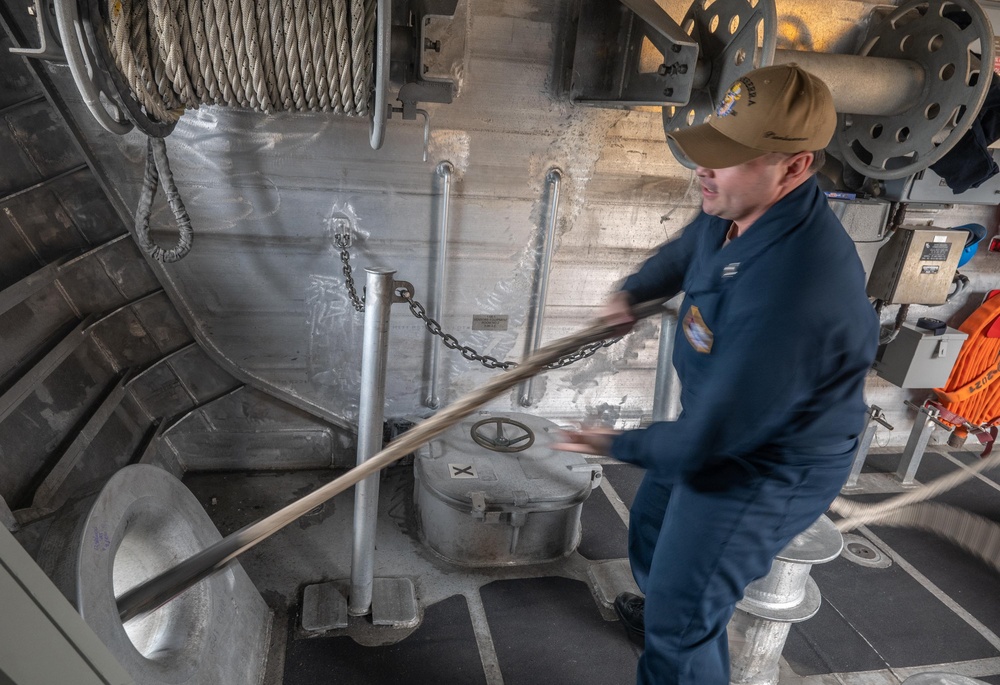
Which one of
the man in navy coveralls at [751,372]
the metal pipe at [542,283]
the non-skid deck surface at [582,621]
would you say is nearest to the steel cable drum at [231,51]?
the man in navy coveralls at [751,372]

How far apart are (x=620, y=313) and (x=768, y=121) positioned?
94 centimetres

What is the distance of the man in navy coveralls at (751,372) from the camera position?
1556 mm

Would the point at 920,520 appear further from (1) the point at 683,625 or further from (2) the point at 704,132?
(2) the point at 704,132

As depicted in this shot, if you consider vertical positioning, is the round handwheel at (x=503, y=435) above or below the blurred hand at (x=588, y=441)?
below

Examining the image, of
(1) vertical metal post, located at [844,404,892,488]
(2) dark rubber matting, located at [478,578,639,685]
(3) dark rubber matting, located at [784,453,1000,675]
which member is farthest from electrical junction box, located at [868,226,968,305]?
(2) dark rubber matting, located at [478,578,639,685]

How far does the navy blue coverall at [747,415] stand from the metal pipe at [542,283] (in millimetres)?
1346

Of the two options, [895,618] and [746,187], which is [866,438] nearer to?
[895,618]

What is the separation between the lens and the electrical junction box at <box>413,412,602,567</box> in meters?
2.88

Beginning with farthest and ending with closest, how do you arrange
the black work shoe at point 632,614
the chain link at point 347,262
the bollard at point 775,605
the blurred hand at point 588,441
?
the chain link at point 347,262 < the black work shoe at point 632,614 < the bollard at point 775,605 < the blurred hand at point 588,441

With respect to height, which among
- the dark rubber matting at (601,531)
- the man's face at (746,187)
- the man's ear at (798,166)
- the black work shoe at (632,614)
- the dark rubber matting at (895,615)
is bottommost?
the dark rubber matting at (601,531)

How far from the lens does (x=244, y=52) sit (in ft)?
7.14

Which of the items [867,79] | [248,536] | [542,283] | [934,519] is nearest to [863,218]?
[867,79]

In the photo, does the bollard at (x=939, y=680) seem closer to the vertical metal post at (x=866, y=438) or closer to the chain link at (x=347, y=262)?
the vertical metal post at (x=866, y=438)

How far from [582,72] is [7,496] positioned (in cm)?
312
